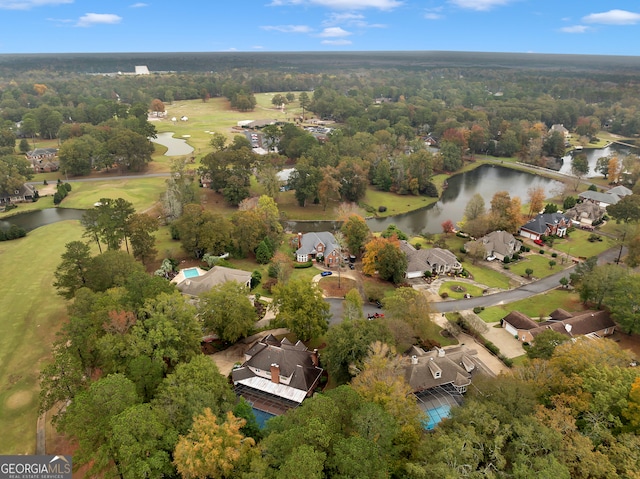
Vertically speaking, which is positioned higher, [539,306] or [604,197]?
[604,197]

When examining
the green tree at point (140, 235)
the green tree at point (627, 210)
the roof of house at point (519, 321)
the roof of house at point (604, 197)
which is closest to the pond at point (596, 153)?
the roof of house at point (604, 197)

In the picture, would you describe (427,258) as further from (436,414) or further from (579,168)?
(579,168)

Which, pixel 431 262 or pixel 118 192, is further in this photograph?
pixel 118 192

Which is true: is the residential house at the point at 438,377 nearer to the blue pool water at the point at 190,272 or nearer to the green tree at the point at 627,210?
the blue pool water at the point at 190,272

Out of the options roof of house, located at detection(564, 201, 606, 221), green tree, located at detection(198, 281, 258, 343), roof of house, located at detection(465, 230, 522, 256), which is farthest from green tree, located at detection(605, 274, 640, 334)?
green tree, located at detection(198, 281, 258, 343)

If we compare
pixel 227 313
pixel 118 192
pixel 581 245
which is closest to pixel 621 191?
pixel 581 245

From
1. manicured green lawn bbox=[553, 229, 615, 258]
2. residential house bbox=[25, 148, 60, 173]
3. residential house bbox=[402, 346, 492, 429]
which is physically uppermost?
residential house bbox=[25, 148, 60, 173]

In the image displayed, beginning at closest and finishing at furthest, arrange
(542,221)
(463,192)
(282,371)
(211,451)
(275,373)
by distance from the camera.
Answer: (211,451), (275,373), (282,371), (542,221), (463,192)

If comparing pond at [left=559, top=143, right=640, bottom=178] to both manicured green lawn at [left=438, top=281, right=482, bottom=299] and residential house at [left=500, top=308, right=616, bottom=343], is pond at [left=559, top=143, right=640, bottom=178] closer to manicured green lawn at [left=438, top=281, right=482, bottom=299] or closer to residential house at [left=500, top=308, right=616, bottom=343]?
manicured green lawn at [left=438, top=281, right=482, bottom=299]
